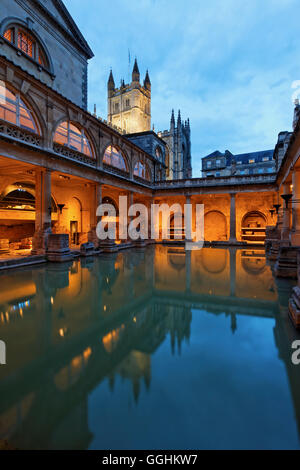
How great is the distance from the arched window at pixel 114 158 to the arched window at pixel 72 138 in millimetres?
1989

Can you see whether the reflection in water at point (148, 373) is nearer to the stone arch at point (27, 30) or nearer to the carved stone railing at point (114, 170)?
the carved stone railing at point (114, 170)

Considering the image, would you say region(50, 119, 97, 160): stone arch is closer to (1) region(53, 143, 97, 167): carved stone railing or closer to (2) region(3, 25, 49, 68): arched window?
(1) region(53, 143, 97, 167): carved stone railing

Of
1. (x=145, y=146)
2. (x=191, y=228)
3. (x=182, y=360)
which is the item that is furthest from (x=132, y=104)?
(x=182, y=360)

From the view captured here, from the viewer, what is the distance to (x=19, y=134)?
10805mm

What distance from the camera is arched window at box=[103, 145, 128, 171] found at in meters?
18.4

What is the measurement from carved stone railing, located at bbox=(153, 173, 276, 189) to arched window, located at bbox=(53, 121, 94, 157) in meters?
10.2

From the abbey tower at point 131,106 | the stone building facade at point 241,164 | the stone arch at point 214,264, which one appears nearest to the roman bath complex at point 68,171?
the stone arch at point 214,264

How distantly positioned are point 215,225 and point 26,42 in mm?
22822

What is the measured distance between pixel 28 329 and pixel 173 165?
53.1 meters

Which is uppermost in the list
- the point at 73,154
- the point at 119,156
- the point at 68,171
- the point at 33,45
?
the point at 33,45

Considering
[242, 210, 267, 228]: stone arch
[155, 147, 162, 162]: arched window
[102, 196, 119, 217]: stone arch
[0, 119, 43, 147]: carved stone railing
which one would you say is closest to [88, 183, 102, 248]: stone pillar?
[0, 119, 43, 147]: carved stone railing

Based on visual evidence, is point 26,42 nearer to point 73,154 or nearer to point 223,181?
point 73,154

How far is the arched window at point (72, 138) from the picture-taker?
45.4 feet

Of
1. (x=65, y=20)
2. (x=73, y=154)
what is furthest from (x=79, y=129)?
(x=65, y=20)
